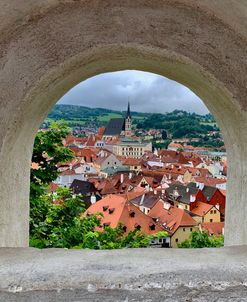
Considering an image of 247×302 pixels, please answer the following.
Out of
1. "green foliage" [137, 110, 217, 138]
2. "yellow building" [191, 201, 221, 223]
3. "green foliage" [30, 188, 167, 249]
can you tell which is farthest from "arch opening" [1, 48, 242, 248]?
"green foliage" [137, 110, 217, 138]

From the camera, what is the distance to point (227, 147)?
8.83 feet

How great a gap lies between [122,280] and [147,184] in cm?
5342

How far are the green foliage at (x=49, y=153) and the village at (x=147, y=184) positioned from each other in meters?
0.48

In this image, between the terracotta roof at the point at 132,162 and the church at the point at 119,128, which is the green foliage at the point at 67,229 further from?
the church at the point at 119,128

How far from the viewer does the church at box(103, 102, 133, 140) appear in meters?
91.2

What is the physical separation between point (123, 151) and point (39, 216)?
80425mm

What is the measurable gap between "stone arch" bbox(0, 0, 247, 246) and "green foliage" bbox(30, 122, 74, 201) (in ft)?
13.8

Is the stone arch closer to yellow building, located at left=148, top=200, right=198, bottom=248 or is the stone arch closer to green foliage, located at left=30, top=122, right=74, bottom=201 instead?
green foliage, located at left=30, top=122, right=74, bottom=201

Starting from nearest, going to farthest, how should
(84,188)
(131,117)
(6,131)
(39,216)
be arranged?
(6,131) < (39,216) < (84,188) < (131,117)

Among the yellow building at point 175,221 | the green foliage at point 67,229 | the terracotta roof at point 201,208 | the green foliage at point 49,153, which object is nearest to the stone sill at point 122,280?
the green foliage at point 67,229

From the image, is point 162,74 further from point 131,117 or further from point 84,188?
point 131,117

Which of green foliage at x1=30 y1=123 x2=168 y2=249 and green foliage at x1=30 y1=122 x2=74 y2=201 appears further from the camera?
green foliage at x1=30 y1=122 x2=74 y2=201

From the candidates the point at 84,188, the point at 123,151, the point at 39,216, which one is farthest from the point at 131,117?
the point at 39,216

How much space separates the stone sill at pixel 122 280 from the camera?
5.57 feet
